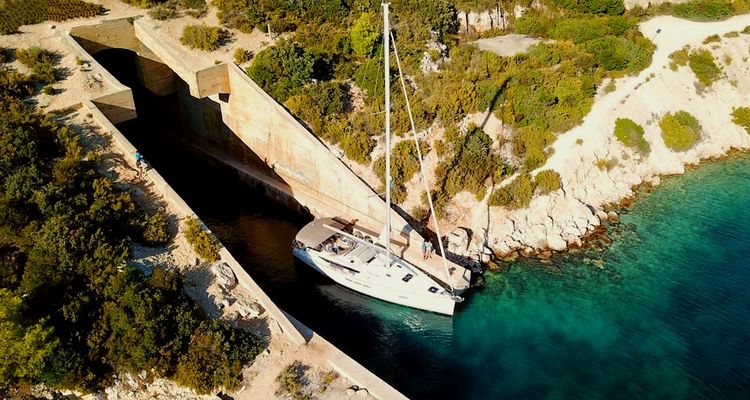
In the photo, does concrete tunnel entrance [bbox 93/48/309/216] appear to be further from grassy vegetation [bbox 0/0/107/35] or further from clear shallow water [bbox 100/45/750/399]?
clear shallow water [bbox 100/45/750/399]

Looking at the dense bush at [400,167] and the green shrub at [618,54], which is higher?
the green shrub at [618,54]

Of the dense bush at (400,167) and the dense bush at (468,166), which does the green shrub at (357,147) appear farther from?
the dense bush at (468,166)

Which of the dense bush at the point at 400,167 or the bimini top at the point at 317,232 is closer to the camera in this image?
the bimini top at the point at 317,232

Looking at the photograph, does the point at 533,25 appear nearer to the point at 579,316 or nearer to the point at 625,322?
the point at 579,316

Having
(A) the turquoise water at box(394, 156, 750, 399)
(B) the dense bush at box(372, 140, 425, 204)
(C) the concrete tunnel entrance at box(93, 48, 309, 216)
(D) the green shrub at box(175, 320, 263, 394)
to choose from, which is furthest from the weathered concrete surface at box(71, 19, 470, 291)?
(D) the green shrub at box(175, 320, 263, 394)

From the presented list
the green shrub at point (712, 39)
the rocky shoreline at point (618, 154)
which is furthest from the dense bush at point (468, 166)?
the green shrub at point (712, 39)
